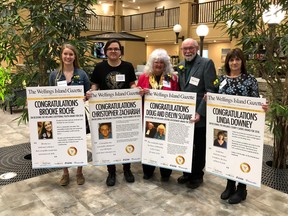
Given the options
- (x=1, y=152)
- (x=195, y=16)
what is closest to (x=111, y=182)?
(x=1, y=152)

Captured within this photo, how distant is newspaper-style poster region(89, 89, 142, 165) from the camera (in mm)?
2697

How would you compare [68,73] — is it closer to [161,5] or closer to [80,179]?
[80,179]

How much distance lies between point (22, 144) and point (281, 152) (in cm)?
380

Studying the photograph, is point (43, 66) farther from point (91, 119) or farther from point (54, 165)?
point (54, 165)

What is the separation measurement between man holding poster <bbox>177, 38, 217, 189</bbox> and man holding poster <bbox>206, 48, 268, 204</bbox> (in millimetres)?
120

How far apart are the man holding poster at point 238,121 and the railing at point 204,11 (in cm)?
990

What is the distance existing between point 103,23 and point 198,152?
48.5 feet

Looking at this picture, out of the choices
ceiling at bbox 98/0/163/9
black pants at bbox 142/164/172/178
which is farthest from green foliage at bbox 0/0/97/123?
ceiling at bbox 98/0/163/9

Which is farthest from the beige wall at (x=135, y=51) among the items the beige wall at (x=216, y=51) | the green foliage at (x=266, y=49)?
the green foliage at (x=266, y=49)

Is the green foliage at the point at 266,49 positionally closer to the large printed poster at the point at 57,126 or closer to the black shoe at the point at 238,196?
the black shoe at the point at 238,196

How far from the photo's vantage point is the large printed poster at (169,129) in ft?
8.41

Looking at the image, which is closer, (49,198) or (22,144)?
(49,198)

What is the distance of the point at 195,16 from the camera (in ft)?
40.3

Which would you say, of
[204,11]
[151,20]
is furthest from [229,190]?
[151,20]
